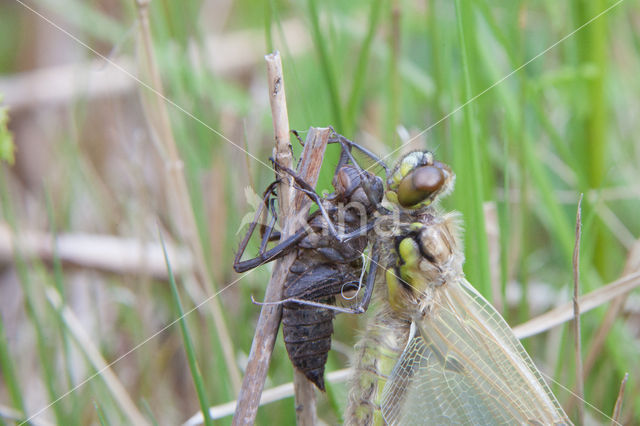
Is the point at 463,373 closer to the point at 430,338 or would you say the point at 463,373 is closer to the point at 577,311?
the point at 430,338

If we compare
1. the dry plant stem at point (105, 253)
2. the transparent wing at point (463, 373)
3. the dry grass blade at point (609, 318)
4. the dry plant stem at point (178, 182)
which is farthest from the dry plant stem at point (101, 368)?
the dry grass blade at point (609, 318)

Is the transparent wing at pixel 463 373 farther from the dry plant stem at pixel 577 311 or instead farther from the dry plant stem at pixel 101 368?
the dry plant stem at pixel 101 368

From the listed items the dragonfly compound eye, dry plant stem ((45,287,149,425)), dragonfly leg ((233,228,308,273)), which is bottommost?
dry plant stem ((45,287,149,425))

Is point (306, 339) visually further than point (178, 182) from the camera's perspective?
No

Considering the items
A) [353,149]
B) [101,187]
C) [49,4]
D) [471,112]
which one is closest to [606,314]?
[471,112]

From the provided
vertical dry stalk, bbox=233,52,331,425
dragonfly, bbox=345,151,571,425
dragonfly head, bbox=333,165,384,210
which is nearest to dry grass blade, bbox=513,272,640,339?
dragonfly, bbox=345,151,571,425

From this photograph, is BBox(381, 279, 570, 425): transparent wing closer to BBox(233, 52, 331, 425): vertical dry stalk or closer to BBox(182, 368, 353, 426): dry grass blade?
BBox(182, 368, 353, 426): dry grass blade

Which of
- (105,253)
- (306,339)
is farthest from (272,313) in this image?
(105,253)
